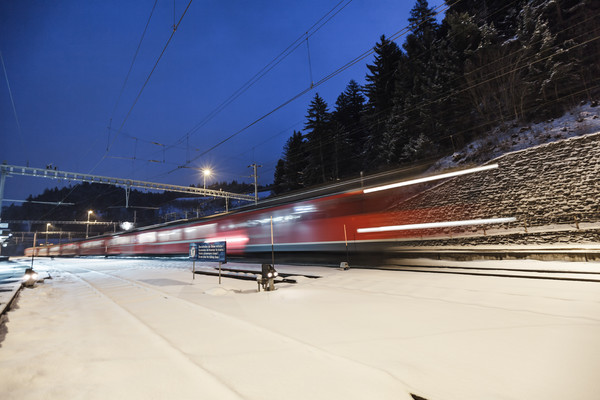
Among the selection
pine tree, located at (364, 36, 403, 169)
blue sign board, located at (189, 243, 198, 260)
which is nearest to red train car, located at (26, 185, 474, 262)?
blue sign board, located at (189, 243, 198, 260)

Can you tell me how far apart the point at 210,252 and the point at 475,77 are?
2706 cm

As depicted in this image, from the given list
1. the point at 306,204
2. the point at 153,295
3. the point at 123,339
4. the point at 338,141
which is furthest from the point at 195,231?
the point at 338,141

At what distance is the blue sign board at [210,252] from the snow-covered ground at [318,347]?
271 cm

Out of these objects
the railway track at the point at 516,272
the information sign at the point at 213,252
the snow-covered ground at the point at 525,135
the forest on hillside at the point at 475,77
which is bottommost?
the railway track at the point at 516,272

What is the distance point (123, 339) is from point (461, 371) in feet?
13.9

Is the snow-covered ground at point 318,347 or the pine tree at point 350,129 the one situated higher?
the pine tree at point 350,129

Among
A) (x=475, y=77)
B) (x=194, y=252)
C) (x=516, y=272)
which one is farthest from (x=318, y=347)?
(x=475, y=77)

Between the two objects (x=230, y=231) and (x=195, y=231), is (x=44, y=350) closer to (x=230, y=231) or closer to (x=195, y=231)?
(x=230, y=231)

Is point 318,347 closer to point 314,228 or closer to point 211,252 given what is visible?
point 211,252

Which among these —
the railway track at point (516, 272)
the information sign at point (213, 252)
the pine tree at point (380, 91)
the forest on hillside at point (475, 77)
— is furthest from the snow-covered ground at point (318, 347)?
the pine tree at point (380, 91)

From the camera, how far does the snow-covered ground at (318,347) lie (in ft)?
7.64

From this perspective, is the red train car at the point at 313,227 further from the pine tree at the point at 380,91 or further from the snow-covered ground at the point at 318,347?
the pine tree at the point at 380,91

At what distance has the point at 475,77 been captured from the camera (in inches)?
914

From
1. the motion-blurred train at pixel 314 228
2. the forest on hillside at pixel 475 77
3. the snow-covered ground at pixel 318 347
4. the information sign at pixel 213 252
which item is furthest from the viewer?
the forest on hillside at pixel 475 77
